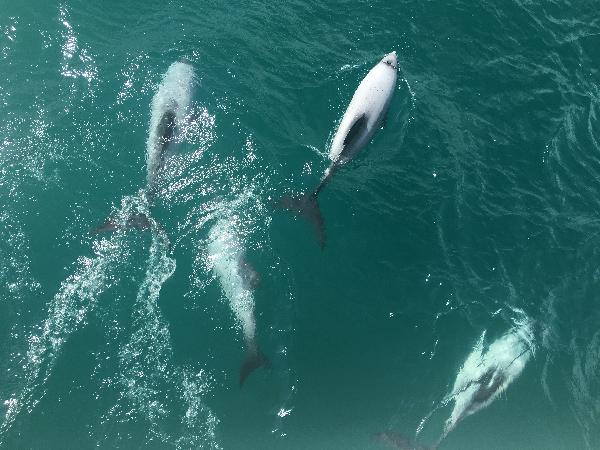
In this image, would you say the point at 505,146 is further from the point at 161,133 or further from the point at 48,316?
the point at 48,316

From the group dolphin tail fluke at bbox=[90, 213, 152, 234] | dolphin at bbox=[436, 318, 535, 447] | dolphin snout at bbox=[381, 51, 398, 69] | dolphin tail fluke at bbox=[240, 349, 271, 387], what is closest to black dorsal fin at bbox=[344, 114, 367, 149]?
dolphin snout at bbox=[381, 51, 398, 69]

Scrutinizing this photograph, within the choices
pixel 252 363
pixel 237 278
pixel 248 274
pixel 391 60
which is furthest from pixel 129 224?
pixel 391 60

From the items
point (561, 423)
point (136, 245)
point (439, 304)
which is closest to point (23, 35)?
point (136, 245)

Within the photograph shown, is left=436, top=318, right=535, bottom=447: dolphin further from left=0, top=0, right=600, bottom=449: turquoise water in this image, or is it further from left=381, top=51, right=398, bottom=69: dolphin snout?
left=381, top=51, right=398, bottom=69: dolphin snout

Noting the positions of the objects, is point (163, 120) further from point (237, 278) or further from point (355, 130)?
point (355, 130)

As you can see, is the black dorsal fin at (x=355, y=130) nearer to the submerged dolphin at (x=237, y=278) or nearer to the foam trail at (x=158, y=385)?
the submerged dolphin at (x=237, y=278)
